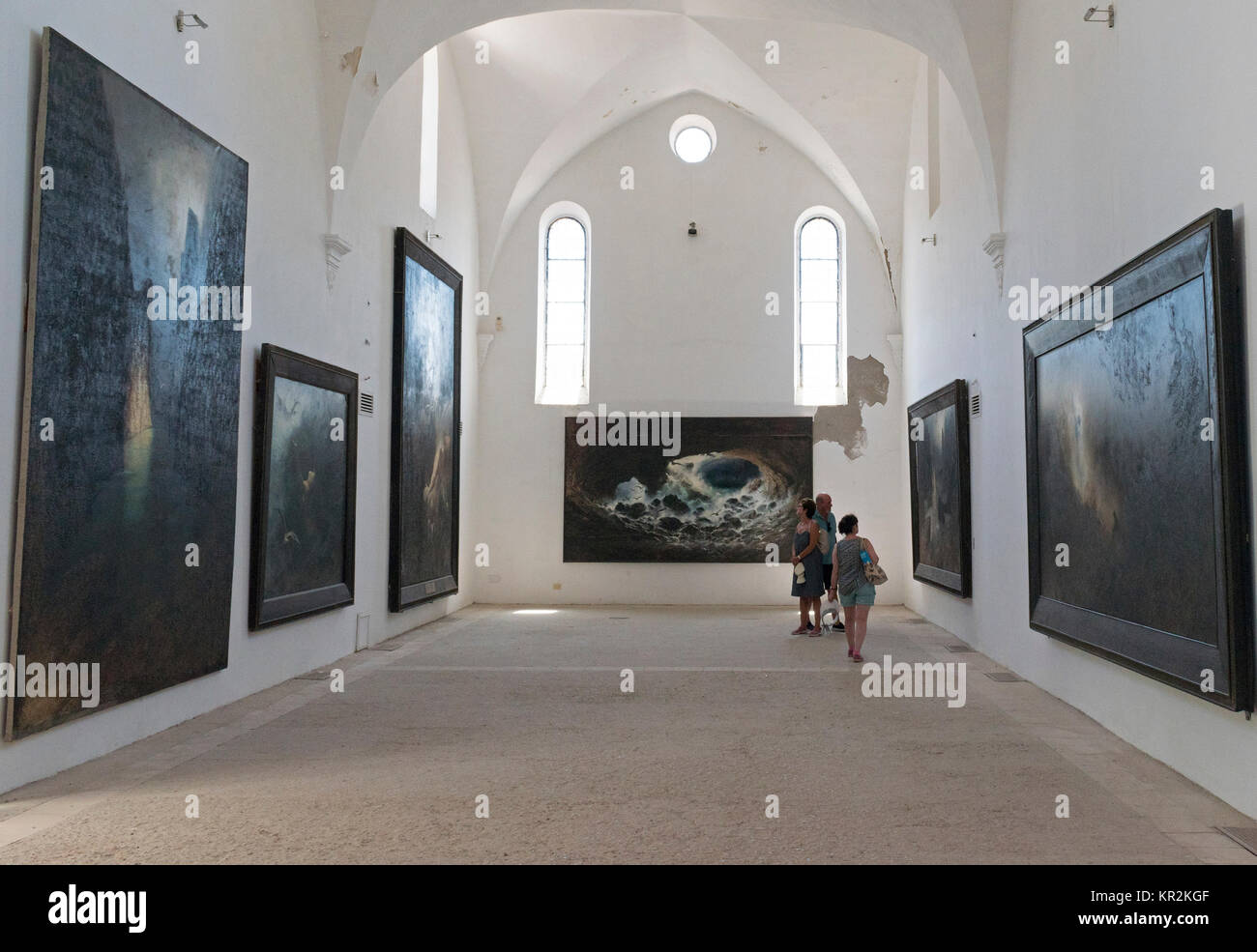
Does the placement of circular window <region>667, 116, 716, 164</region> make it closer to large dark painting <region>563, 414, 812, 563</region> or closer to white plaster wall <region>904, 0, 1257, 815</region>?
large dark painting <region>563, 414, 812, 563</region>

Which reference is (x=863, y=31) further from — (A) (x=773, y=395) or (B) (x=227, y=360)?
(B) (x=227, y=360)

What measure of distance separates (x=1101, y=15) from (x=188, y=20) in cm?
702

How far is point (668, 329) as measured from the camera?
16.2 meters

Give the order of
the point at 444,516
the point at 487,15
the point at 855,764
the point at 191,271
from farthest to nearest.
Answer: the point at 444,516, the point at 487,15, the point at 191,271, the point at 855,764

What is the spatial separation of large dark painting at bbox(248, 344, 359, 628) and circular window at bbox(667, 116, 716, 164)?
349 inches

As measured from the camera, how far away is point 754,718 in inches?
280

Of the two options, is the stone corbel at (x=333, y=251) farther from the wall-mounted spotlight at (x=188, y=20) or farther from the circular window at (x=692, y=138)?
the circular window at (x=692, y=138)

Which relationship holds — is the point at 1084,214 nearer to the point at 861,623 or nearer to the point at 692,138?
the point at 861,623

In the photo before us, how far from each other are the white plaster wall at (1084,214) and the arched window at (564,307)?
20.9ft

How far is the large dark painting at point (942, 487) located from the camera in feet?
36.1

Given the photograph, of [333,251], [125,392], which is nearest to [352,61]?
[333,251]

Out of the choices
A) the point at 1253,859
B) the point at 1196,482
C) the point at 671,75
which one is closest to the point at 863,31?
the point at 671,75

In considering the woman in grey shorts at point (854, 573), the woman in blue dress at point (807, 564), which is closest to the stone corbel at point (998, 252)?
the woman in grey shorts at point (854, 573)

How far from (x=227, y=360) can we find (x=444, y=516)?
6162 mm
